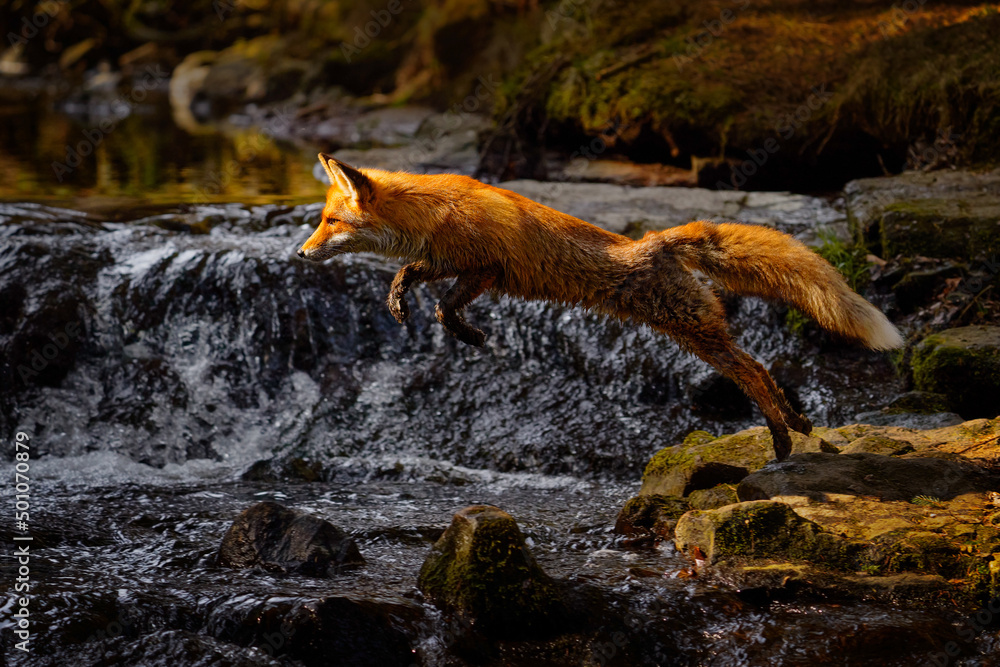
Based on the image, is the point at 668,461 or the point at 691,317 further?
the point at 668,461

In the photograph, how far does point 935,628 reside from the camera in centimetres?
384

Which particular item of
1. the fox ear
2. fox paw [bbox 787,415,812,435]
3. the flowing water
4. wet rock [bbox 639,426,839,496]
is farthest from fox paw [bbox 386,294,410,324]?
fox paw [bbox 787,415,812,435]

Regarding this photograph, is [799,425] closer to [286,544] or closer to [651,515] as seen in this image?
[651,515]

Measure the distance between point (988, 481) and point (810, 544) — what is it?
1180 millimetres

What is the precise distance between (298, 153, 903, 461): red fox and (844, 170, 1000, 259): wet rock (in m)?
3.52

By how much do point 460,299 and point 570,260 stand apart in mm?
636

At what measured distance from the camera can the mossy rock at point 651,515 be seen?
16.7ft

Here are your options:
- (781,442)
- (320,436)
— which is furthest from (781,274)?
(320,436)

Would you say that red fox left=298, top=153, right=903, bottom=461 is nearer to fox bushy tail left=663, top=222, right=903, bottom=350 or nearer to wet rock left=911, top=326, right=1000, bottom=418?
fox bushy tail left=663, top=222, right=903, bottom=350

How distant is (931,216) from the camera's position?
786cm

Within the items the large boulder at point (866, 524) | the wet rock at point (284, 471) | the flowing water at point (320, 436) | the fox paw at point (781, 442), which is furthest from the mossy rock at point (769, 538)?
the wet rock at point (284, 471)

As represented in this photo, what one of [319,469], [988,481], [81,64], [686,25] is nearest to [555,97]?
[686,25]

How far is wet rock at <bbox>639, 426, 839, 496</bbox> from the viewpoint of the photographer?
17.6 feet

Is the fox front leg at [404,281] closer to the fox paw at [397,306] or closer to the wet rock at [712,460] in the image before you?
the fox paw at [397,306]
